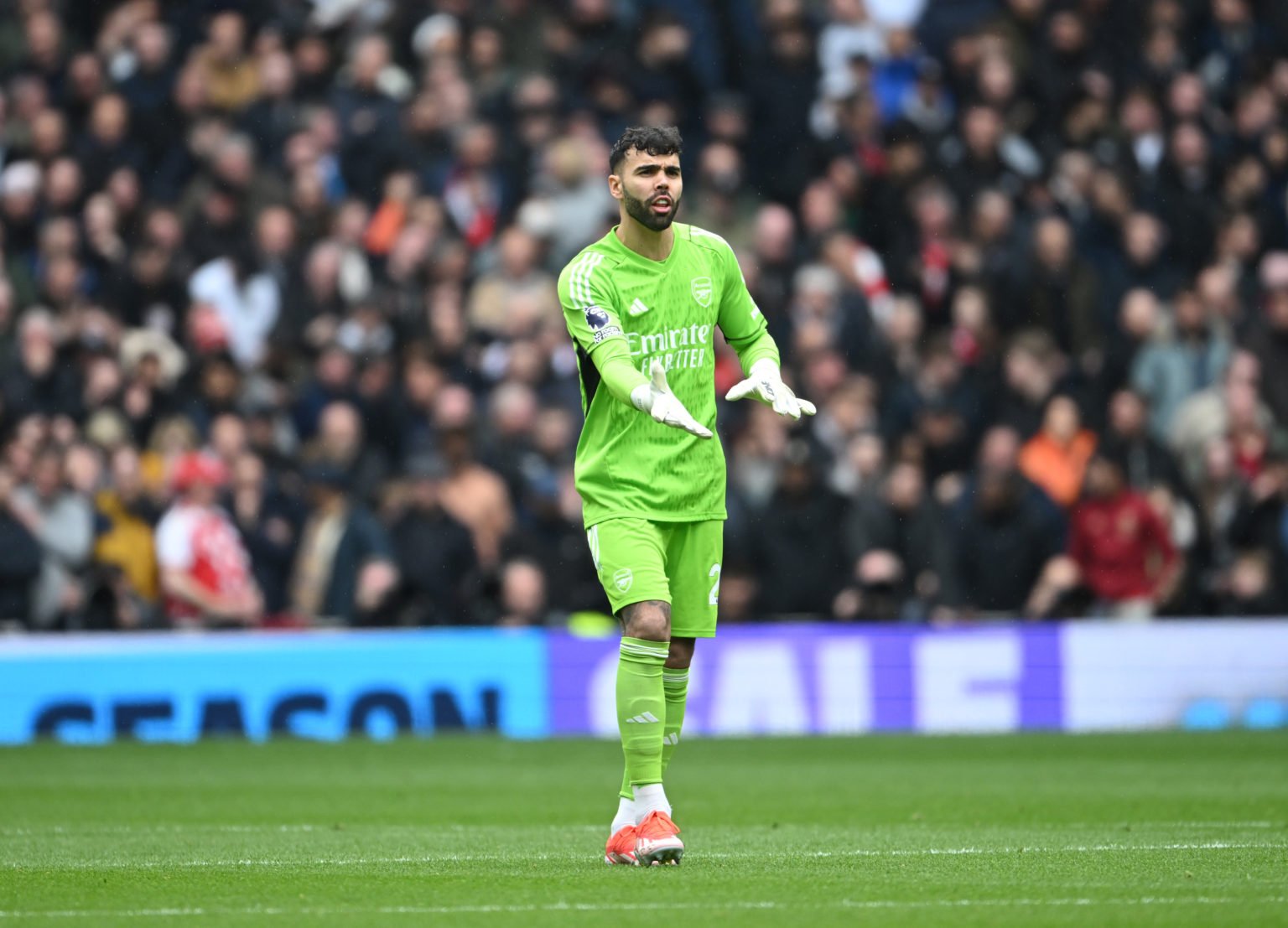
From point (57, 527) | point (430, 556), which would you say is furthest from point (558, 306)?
point (57, 527)

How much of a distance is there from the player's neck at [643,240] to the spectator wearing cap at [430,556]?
8.39 metres

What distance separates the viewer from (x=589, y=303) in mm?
8477

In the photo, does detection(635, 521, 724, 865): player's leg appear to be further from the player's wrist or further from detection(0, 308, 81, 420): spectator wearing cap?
detection(0, 308, 81, 420): spectator wearing cap

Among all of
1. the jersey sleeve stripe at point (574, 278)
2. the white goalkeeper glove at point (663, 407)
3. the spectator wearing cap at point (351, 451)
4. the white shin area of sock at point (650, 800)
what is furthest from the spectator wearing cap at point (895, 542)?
the white goalkeeper glove at point (663, 407)

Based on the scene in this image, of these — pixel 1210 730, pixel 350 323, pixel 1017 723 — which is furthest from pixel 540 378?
pixel 1210 730

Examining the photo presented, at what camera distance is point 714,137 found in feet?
64.8

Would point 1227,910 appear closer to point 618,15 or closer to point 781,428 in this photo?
point 781,428

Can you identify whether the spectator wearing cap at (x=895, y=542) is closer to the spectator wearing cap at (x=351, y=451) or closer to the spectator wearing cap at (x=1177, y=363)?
the spectator wearing cap at (x=1177, y=363)

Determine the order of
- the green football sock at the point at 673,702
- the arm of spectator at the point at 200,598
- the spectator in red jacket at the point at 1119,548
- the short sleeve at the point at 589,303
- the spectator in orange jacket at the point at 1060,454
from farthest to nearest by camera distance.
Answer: the spectator in orange jacket at the point at 1060,454, the spectator in red jacket at the point at 1119,548, the arm of spectator at the point at 200,598, the green football sock at the point at 673,702, the short sleeve at the point at 589,303

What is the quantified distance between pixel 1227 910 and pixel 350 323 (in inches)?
493

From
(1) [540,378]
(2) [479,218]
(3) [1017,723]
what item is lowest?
(3) [1017,723]

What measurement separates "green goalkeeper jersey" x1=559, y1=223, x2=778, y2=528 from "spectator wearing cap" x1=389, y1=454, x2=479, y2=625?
8.25m

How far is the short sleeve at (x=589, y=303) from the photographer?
8.40m

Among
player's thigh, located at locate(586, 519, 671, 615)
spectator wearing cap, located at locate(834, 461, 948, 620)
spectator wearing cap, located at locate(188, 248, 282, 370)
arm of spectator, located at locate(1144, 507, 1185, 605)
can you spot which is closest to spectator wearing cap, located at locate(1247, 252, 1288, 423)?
arm of spectator, located at locate(1144, 507, 1185, 605)
